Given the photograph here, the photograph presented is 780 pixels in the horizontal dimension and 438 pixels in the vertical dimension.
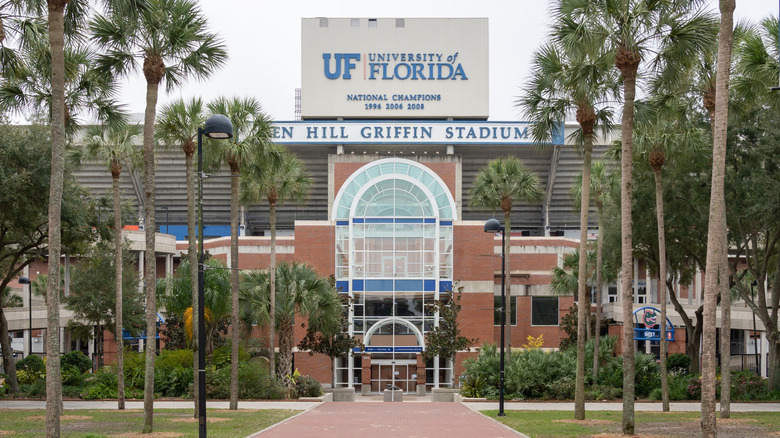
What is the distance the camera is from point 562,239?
63781 mm

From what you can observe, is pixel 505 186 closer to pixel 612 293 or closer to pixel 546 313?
pixel 546 313

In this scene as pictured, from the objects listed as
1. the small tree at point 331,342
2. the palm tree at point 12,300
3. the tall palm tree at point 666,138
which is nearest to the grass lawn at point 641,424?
the tall palm tree at point 666,138

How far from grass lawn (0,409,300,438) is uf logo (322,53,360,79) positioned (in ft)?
127

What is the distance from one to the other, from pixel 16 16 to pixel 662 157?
2085 cm

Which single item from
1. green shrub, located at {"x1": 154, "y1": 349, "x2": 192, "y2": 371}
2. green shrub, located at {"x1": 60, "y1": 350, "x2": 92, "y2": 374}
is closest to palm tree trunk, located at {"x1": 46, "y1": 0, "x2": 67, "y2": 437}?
green shrub, located at {"x1": 154, "y1": 349, "x2": 192, "y2": 371}

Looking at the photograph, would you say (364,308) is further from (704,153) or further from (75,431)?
(75,431)

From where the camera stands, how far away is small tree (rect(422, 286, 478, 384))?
4878 cm

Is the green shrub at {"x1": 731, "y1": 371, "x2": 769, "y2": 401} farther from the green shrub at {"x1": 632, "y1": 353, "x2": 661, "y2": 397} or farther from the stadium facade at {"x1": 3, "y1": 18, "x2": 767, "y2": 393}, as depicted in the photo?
the stadium facade at {"x1": 3, "y1": 18, "x2": 767, "y2": 393}

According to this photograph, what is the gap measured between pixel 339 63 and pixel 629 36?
46.4m

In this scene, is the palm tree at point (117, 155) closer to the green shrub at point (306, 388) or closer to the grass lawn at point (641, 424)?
the green shrub at point (306, 388)

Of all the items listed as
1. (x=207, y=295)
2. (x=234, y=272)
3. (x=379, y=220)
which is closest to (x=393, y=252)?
(x=379, y=220)

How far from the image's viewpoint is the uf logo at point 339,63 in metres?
66.8

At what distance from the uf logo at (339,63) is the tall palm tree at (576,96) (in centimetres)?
3937

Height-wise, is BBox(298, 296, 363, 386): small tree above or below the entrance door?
above
